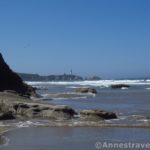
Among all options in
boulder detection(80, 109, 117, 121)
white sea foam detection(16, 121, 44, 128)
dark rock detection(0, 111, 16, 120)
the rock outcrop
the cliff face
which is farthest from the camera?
the cliff face

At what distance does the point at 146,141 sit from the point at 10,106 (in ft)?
47.0

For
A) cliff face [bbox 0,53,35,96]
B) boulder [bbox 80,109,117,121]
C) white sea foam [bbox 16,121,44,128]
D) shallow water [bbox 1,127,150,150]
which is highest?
cliff face [bbox 0,53,35,96]

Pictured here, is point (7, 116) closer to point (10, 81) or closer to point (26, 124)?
point (26, 124)

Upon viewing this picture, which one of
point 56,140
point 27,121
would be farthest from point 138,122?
point 56,140

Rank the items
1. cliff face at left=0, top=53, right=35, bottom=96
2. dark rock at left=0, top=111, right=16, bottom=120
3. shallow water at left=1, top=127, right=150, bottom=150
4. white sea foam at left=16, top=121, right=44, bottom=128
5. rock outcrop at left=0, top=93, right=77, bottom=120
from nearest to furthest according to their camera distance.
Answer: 1. shallow water at left=1, top=127, right=150, bottom=150
2. white sea foam at left=16, top=121, right=44, bottom=128
3. dark rock at left=0, top=111, right=16, bottom=120
4. rock outcrop at left=0, top=93, right=77, bottom=120
5. cliff face at left=0, top=53, right=35, bottom=96

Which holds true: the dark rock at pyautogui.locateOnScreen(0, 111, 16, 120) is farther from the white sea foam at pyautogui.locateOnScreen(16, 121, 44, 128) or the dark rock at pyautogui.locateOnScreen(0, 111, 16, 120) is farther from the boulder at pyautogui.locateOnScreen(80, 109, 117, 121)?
the boulder at pyautogui.locateOnScreen(80, 109, 117, 121)

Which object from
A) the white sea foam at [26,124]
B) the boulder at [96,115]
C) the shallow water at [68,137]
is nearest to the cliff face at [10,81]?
the boulder at [96,115]

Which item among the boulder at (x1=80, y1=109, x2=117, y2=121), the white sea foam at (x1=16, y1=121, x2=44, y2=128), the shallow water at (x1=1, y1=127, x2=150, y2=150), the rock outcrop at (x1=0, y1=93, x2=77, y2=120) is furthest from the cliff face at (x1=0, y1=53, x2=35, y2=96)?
the shallow water at (x1=1, y1=127, x2=150, y2=150)

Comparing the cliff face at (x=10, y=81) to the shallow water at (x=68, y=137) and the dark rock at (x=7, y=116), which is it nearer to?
the dark rock at (x=7, y=116)

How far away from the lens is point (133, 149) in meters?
17.2

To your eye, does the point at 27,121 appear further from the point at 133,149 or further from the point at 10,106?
the point at 133,149

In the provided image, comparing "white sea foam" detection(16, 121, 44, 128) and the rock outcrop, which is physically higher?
the rock outcrop

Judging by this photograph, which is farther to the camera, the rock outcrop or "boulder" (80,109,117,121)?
the rock outcrop

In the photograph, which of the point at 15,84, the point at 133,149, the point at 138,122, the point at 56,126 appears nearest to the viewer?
the point at 133,149
